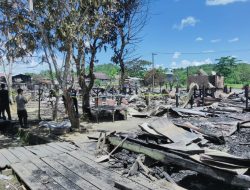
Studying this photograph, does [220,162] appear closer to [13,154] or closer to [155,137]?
[155,137]

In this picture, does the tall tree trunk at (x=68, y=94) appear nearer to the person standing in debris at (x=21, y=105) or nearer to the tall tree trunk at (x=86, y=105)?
the person standing in debris at (x=21, y=105)

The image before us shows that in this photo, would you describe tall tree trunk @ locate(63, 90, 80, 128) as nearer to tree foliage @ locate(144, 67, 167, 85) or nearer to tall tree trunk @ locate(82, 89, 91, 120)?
tall tree trunk @ locate(82, 89, 91, 120)

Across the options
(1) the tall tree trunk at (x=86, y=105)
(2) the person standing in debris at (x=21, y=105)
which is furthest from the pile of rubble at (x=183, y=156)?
(1) the tall tree trunk at (x=86, y=105)

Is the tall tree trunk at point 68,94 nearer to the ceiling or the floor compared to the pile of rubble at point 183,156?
nearer to the ceiling

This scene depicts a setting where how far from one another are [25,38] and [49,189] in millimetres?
Result: 8303

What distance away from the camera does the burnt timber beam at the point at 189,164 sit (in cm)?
488

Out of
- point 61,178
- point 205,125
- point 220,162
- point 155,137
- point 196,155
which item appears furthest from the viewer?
point 205,125

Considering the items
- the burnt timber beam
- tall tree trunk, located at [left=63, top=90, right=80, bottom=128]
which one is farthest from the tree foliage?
the burnt timber beam

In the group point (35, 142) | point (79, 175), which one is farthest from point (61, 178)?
point (35, 142)

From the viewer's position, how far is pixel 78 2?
1174 cm

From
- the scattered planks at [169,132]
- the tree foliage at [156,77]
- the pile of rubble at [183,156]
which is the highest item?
the tree foliage at [156,77]

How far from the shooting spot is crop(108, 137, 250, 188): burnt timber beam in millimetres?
4875

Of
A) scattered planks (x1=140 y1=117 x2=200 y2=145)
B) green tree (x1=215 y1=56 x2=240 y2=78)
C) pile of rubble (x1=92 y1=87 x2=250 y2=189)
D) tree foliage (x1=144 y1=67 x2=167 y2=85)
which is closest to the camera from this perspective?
pile of rubble (x1=92 y1=87 x2=250 y2=189)

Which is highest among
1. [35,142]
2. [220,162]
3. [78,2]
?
[78,2]
